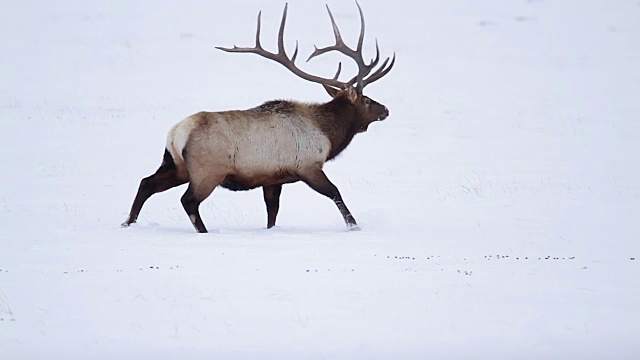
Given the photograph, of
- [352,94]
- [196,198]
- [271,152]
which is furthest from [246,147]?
[352,94]

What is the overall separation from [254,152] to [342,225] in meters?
1.32

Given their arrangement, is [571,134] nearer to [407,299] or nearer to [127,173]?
[127,173]

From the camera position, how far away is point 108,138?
1816 centimetres

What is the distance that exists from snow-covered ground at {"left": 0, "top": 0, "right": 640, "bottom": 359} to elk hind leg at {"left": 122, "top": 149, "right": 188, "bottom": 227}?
0.23 meters

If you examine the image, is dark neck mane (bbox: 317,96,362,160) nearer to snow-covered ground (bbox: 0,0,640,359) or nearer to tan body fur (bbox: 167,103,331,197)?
tan body fur (bbox: 167,103,331,197)

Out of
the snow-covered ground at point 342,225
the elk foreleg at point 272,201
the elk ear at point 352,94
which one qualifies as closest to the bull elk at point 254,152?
the elk foreleg at point 272,201

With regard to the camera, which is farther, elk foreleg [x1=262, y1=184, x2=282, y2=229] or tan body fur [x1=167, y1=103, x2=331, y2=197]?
elk foreleg [x1=262, y1=184, x2=282, y2=229]

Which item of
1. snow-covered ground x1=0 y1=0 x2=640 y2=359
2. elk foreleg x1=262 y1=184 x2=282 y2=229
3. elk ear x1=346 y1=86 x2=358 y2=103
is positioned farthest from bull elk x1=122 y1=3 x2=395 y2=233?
snow-covered ground x1=0 y1=0 x2=640 y2=359

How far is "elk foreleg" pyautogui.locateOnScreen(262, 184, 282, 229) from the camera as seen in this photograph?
34.4 ft

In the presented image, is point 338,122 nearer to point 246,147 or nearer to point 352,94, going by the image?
point 352,94

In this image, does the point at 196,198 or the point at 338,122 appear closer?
the point at 196,198

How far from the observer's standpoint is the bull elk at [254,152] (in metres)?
9.80

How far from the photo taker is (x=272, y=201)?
1054 cm

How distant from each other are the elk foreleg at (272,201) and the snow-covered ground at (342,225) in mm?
246
